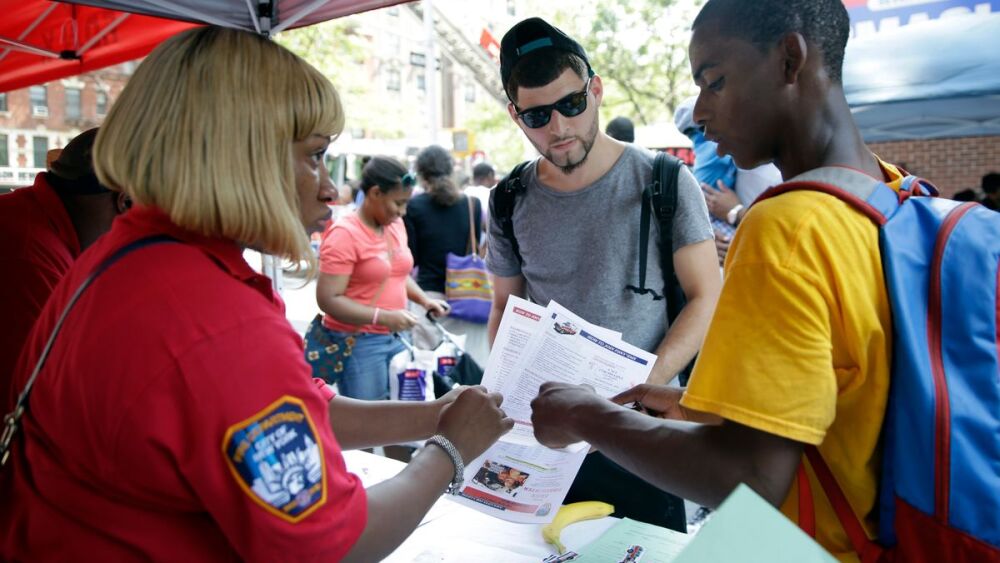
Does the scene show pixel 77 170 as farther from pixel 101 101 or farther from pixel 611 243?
pixel 101 101

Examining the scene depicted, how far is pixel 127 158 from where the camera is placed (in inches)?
43.3

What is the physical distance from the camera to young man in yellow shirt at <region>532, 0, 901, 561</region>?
38.0 inches

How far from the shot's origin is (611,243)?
2271mm

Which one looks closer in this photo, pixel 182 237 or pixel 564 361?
pixel 182 237

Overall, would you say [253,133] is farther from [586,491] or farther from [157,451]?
[586,491]

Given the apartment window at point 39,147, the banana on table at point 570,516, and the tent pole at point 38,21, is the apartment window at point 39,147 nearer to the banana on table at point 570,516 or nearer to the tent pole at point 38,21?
the tent pole at point 38,21

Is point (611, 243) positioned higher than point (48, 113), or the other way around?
point (48, 113)

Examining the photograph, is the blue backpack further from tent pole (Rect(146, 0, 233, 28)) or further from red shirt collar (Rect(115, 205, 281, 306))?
→ tent pole (Rect(146, 0, 233, 28))

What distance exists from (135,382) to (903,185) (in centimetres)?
115

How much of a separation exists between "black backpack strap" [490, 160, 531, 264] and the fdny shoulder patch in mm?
1546

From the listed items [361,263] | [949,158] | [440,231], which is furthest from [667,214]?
[949,158]

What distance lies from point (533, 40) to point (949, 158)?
17.4 metres

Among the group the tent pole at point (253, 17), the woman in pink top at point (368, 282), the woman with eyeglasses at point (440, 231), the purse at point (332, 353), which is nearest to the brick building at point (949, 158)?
the woman with eyeglasses at point (440, 231)

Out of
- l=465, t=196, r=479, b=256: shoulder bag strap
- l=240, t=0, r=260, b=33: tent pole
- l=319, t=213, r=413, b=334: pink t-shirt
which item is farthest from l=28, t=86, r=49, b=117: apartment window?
l=240, t=0, r=260, b=33: tent pole
